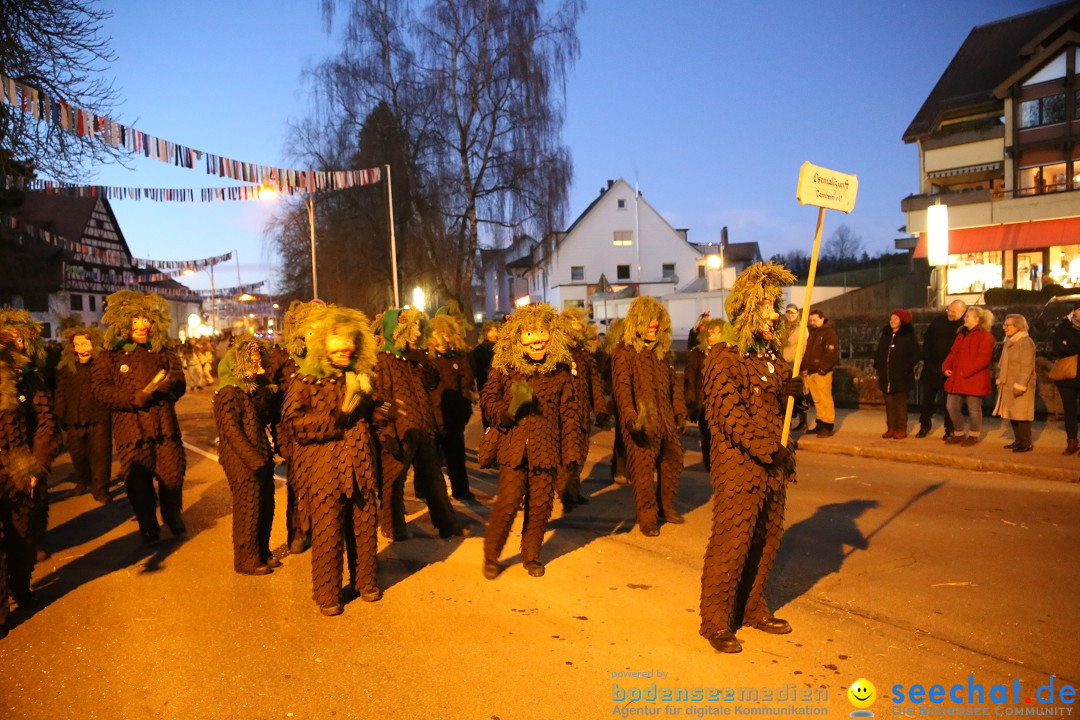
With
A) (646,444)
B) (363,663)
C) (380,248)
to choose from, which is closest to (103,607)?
(363,663)

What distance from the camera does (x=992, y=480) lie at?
9.33 metres

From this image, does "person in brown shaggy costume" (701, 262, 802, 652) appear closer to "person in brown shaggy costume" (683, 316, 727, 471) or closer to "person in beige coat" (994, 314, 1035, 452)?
"person in brown shaggy costume" (683, 316, 727, 471)

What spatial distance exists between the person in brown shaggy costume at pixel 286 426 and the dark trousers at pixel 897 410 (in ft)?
27.0

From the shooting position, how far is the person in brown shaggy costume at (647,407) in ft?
23.9

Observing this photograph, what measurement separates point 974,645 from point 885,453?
660cm

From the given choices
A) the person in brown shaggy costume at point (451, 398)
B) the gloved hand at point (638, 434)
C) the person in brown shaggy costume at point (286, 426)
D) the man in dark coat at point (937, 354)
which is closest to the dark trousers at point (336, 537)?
the person in brown shaggy costume at point (286, 426)

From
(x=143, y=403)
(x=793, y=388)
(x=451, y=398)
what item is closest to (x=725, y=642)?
(x=793, y=388)

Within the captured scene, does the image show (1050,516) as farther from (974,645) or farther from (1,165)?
(1,165)

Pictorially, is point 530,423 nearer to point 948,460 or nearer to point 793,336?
point 948,460

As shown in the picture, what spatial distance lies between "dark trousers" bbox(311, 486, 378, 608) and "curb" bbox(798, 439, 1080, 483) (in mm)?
7613

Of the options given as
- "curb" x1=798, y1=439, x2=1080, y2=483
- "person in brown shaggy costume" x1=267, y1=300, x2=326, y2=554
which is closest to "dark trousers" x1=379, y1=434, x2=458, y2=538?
"person in brown shaggy costume" x1=267, y1=300, x2=326, y2=554

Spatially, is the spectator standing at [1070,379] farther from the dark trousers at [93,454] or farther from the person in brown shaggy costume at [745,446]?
the dark trousers at [93,454]

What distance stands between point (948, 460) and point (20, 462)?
972 centimetres

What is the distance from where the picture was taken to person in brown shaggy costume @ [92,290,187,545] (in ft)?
24.2
